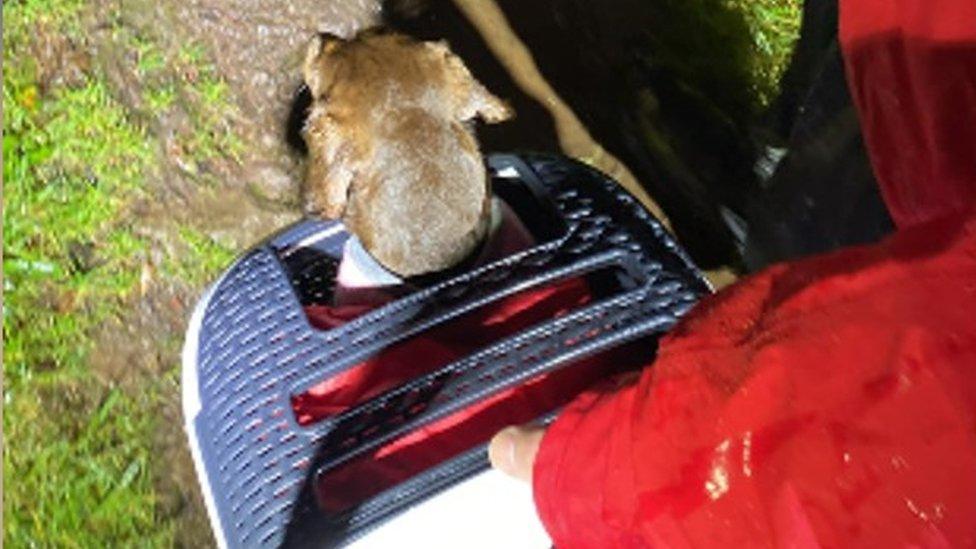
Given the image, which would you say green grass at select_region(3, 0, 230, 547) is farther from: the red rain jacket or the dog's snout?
the red rain jacket

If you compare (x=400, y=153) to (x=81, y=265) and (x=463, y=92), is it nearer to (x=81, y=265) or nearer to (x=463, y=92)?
(x=463, y=92)

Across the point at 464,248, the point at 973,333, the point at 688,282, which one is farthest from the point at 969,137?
the point at 464,248

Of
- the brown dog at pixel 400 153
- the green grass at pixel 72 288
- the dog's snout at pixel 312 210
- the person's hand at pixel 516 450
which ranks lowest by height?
the green grass at pixel 72 288

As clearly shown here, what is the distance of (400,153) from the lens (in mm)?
2244

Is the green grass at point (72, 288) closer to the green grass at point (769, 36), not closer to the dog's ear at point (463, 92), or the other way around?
the dog's ear at point (463, 92)

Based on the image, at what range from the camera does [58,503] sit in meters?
2.79

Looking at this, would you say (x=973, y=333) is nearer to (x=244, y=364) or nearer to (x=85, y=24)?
(x=244, y=364)

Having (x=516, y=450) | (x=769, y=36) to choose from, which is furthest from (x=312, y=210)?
(x=769, y=36)

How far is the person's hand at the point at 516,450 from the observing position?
5.88ft

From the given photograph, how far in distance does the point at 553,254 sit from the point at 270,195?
1168mm

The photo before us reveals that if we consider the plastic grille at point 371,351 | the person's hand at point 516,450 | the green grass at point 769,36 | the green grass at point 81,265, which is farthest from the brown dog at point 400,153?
the green grass at point 769,36

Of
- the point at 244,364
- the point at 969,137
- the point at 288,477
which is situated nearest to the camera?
the point at 969,137

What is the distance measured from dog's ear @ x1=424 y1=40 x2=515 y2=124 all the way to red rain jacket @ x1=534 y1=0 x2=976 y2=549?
0.90 meters

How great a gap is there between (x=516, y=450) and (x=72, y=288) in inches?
61.8
